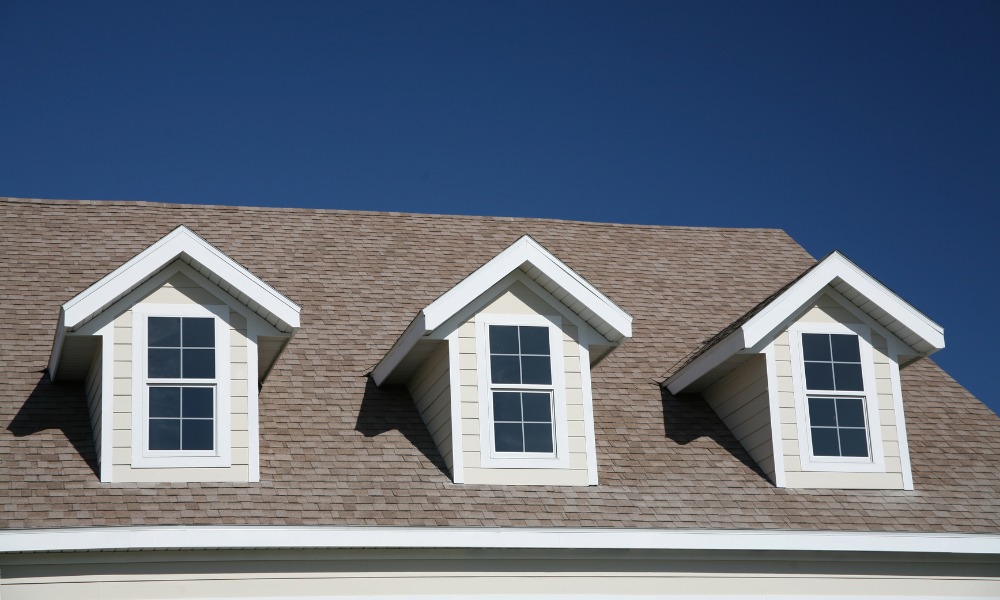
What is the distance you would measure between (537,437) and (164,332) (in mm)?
4069

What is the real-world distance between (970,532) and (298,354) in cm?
781

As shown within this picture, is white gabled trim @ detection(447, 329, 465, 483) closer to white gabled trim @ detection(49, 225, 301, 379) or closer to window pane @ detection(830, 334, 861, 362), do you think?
white gabled trim @ detection(49, 225, 301, 379)

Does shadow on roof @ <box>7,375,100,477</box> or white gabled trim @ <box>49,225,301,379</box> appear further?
shadow on roof @ <box>7,375,100,477</box>

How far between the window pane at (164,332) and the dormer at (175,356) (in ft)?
0.03

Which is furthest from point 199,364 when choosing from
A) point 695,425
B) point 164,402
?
point 695,425

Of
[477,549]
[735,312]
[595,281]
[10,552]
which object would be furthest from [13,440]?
[735,312]

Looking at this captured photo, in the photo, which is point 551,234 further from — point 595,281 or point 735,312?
point 735,312

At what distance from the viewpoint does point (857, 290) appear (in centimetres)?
1464

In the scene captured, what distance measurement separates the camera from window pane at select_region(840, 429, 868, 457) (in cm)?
1463

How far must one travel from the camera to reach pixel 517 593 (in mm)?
12664

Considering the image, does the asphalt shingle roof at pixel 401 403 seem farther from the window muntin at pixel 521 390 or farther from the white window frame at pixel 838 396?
the window muntin at pixel 521 390

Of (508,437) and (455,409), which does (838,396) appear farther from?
(455,409)

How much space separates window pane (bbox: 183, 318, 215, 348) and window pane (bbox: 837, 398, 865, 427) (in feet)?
23.1

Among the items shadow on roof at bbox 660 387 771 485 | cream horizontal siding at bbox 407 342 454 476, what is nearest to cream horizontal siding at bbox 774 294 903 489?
shadow on roof at bbox 660 387 771 485
